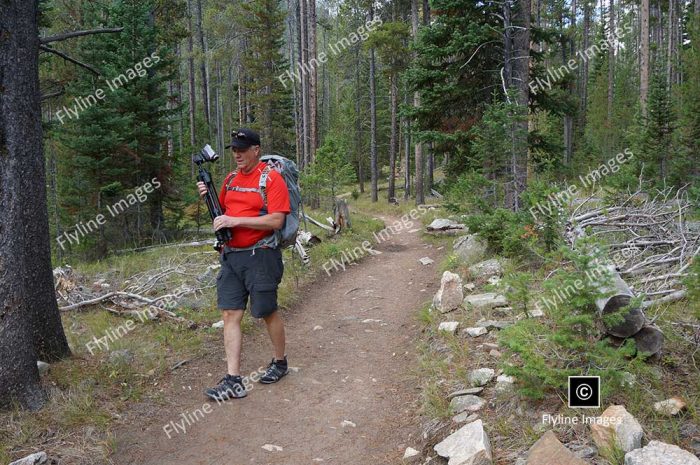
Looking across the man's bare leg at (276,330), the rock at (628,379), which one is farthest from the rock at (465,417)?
the man's bare leg at (276,330)

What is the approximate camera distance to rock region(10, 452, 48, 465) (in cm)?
322

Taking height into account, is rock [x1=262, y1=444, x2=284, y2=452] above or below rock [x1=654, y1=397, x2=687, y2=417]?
below

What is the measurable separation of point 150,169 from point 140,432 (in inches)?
418

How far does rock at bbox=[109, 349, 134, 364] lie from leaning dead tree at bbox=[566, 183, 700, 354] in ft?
15.0

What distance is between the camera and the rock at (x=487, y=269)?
6934mm

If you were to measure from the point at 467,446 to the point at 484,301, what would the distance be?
293 cm

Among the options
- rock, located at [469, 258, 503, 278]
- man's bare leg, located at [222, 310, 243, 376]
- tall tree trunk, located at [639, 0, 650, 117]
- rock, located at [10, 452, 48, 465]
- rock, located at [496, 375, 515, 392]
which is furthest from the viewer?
tall tree trunk, located at [639, 0, 650, 117]

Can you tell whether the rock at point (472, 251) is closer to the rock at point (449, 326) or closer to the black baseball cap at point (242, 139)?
the rock at point (449, 326)

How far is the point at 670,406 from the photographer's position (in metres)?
2.83

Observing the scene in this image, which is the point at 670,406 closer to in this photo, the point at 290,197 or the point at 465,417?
the point at 465,417

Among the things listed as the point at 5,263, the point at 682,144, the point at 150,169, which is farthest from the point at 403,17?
the point at 5,263

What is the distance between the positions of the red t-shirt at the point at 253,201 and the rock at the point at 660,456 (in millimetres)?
3226

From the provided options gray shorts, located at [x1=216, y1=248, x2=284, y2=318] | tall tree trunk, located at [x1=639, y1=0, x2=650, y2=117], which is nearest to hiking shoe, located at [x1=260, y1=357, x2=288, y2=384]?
gray shorts, located at [x1=216, y1=248, x2=284, y2=318]

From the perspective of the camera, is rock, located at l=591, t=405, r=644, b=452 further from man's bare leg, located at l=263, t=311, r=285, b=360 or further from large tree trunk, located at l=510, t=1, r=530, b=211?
large tree trunk, located at l=510, t=1, r=530, b=211
